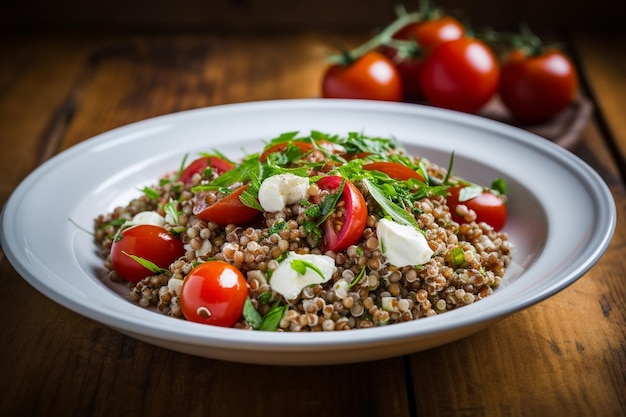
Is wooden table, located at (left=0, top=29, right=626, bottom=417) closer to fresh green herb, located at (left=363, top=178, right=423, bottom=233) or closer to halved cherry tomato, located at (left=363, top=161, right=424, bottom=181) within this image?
fresh green herb, located at (left=363, top=178, right=423, bottom=233)

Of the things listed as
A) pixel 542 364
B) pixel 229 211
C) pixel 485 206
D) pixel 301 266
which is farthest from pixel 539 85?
pixel 301 266

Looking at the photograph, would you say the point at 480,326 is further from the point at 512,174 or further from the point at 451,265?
the point at 512,174

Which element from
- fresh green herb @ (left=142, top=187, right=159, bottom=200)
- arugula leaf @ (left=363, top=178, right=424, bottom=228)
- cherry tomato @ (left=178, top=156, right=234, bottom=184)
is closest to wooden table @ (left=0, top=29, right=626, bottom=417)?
arugula leaf @ (left=363, top=178, right=424, bottom=228)

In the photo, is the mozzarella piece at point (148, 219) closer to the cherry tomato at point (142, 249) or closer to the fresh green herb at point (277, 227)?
the cherry tomato at point (142, 249)

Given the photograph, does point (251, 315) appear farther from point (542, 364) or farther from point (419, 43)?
point (419, 43)

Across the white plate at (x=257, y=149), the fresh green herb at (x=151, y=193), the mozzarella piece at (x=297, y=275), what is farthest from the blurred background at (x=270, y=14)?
the mozzarella piece at (x=297, y=275)

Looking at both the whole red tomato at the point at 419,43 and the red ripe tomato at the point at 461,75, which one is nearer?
the red ripe tomato at the point at 461,75
